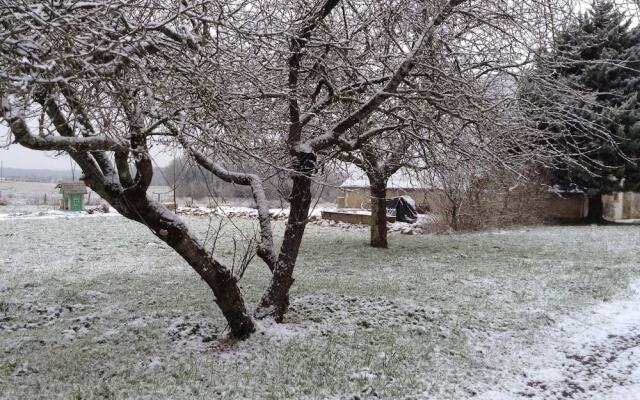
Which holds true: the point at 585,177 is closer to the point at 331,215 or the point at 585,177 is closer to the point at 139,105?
the point at 331,215

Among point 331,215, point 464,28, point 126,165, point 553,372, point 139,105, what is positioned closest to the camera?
point 139,105

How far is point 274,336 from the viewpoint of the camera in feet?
19.6

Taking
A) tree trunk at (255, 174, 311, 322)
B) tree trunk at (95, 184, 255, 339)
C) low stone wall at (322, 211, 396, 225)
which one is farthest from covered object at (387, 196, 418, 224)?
tree trunk at (95, 184, 255, 339)

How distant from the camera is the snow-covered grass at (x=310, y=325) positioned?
4797mm

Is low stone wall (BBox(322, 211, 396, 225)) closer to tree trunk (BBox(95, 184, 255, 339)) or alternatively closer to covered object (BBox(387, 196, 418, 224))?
covered object (BBox(387, 196, 418, 224))

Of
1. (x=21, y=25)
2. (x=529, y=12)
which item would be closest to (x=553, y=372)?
(x=529, y=12)

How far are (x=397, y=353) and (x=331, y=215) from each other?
19.8 meters

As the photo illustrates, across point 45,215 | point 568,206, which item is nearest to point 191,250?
point 45,215

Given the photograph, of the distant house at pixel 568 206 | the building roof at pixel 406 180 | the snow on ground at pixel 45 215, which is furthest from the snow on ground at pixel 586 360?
the snow on ground at pixel 45 215

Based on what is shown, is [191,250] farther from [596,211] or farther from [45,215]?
[45,215]

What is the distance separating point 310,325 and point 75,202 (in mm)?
28834

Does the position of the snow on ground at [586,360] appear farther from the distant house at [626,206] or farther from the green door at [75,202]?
the green door at [75,202]

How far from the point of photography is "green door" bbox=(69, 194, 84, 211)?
30453mm

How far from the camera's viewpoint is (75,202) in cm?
3064
